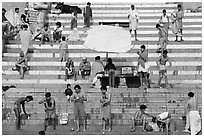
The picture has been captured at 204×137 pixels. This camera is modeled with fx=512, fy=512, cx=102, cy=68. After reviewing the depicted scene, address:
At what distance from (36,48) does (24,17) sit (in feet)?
5.60

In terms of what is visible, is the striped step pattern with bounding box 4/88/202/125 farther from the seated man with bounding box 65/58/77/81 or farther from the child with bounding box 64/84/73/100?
the seated man with bounding box 65/58/77/81

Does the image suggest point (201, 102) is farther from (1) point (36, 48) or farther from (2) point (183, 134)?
(1) point (36, 48)

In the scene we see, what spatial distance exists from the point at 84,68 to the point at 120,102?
2.03m

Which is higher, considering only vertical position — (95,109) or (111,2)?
(111,2)

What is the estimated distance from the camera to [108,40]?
632 inches

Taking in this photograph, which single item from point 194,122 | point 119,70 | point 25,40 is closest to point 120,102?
point 119,70

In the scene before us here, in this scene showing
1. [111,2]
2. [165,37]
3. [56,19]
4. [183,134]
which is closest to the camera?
[183,134]

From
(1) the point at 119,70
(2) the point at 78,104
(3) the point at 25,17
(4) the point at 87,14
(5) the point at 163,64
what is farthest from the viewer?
(4) the point at 87,14

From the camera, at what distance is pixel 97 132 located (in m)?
13.0

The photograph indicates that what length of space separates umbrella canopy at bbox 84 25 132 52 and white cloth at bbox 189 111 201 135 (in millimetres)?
4068

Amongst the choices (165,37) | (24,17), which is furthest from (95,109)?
(24,17)

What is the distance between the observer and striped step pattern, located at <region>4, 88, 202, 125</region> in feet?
45.7

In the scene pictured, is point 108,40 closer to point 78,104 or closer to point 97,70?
point 97,70

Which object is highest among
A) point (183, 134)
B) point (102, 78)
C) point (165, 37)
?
point (165, 37)
